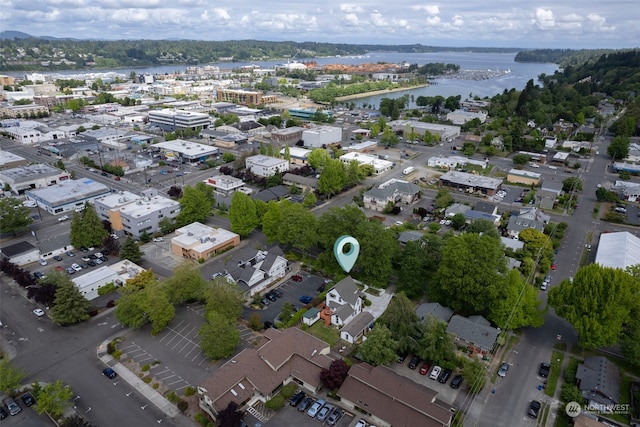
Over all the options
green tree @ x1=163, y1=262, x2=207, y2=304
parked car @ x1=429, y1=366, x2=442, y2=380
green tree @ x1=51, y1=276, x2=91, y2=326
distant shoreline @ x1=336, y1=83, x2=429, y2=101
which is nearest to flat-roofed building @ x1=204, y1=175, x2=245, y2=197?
green tree @ x1=163, y1=262, x2=207, y2=304

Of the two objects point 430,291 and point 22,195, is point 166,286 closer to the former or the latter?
point 430,291

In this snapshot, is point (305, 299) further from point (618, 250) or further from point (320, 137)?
point (320, 137)

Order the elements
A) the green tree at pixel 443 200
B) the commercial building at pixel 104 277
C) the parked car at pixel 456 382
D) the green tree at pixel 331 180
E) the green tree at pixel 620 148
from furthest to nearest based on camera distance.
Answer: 1. the green tree at pixel 620 148
2. the green tree at pixel 331 180
3. the green tree at pixel 443 200
4. the commercial building at pixel 104 277
5. the parked car at pixel 456 382

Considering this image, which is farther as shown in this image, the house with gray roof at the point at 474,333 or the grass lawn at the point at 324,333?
the grass lawn at the point at 324,333

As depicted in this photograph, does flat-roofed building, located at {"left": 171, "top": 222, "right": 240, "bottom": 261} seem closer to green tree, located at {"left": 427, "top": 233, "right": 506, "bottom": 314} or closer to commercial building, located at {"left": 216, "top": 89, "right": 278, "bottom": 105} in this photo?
green tree, located at {"left": 427, "top": 233, "right": 506, "bottom": 314}

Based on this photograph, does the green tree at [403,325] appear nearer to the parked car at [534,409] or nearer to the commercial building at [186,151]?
the parked car at [534,409]

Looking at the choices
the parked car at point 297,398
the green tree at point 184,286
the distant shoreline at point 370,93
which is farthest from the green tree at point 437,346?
the distant shoreline at point 370,93

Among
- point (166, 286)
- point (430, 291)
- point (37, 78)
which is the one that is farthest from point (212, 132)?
point (37, 78)
